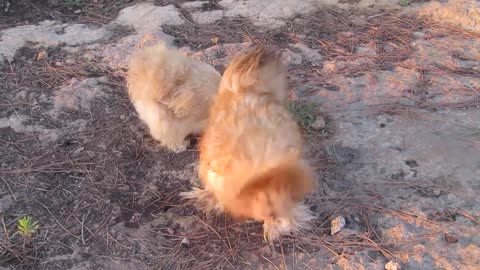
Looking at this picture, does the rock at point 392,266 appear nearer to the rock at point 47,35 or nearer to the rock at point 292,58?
the rock at point 292,58

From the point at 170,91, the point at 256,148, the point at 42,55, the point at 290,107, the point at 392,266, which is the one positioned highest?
the point at 256,148

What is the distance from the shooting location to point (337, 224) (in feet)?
11.9

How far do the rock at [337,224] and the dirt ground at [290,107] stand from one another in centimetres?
2

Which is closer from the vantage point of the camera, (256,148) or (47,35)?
(256,148)

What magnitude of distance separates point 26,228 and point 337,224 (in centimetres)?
230

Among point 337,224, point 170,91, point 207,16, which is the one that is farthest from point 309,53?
point 337,224

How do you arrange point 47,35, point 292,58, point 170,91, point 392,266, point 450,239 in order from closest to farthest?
1. point 392,266
2. point 450,239
3. point 170,91
4. point 292,58
5. point 47,35

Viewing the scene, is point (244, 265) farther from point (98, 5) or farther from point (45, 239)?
point (98, 5)

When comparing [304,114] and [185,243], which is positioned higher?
[304,114]

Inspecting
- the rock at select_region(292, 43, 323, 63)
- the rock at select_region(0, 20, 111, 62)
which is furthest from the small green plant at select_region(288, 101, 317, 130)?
the rock at select_region(0, 20, 111, 62)

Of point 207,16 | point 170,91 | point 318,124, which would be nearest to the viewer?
point 170,91

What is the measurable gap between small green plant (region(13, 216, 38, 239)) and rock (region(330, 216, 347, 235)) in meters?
2.24

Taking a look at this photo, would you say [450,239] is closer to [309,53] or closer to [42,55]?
[309,53]

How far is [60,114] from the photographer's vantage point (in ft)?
15.6
